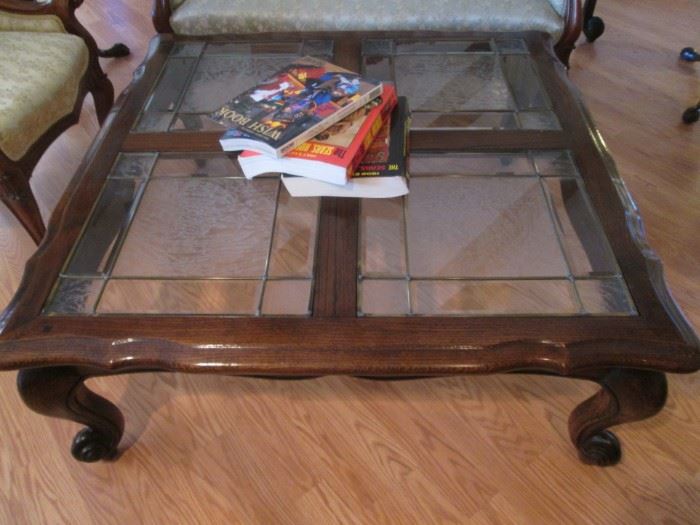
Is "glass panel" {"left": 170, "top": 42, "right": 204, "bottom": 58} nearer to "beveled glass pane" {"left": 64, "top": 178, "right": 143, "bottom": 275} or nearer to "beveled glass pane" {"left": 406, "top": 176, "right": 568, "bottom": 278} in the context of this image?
"beveled glass pane" {"left": 64, "top": 178, "right": 143, "bottom": 275}

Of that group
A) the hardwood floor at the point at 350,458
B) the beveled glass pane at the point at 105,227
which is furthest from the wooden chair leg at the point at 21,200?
the beveled glass pane at the point at 105,227

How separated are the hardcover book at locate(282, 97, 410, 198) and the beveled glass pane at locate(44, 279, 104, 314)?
0.31 metres

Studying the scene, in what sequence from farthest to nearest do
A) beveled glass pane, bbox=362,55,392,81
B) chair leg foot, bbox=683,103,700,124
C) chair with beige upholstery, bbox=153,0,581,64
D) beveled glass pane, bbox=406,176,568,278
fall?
chair leg foot, bbox=683,103,700,124 → chair with beige upholstery, bbox=153,0,581,64 → beveled glass pane, bbox=362,55,392,81 → beveled glass pane, bbox=406,176,568,278

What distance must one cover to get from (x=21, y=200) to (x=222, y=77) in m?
0.55

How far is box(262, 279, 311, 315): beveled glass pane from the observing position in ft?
2.07

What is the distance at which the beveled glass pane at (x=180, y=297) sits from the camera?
644 millimetres

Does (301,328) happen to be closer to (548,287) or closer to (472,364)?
(472,364)

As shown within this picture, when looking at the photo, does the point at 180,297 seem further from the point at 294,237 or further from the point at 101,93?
the point at 101,93

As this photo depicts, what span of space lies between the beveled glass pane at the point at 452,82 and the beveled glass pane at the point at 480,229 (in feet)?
0.70

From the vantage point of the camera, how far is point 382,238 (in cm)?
72

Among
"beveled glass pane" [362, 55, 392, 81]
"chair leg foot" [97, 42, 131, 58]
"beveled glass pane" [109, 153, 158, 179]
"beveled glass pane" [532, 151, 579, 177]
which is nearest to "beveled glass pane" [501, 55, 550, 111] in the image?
"beveled glass pane" [532, 151, 579, 177]

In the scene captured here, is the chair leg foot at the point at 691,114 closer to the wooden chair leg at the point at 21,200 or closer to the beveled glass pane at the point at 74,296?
the beveled glass pane at the point at 74,296

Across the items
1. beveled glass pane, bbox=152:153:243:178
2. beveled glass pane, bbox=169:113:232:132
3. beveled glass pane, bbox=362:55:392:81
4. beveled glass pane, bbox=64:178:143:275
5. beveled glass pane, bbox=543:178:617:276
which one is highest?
beveled glass pane, bbox=362:55:392:81

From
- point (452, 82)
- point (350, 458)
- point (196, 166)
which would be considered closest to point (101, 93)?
point (196, 166)
